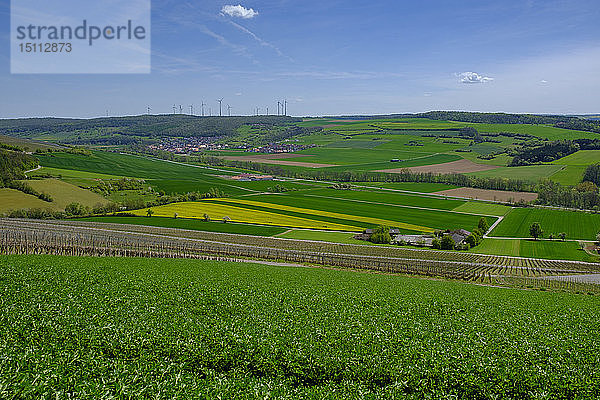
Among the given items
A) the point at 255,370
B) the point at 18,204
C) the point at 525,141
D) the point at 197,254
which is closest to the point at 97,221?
the point at 18,204

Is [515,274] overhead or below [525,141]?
below

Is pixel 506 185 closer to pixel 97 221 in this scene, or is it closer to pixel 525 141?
pixel 525 141

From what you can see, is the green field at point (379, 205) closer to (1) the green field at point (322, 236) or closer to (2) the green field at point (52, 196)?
(1) the green field at point (322, 236)

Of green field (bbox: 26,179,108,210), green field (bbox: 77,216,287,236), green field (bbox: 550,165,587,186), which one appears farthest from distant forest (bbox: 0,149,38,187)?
green field (bbox: 550,165,587,186)

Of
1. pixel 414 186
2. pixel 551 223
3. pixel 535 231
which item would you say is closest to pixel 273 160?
pixel 414 186

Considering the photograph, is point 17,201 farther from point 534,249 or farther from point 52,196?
point 534,249

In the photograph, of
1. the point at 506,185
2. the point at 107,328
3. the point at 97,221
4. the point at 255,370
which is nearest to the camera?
the point at 255,370

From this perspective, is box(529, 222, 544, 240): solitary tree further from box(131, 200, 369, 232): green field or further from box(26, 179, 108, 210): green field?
box(26, 179, 108, 210): green field
